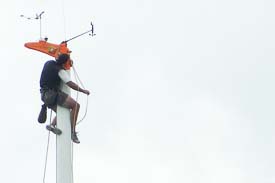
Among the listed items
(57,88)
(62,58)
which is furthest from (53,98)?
(62,58)

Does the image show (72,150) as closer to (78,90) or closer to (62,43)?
(78,90)

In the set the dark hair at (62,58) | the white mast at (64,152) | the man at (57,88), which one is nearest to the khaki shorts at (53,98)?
the man at (57,88)

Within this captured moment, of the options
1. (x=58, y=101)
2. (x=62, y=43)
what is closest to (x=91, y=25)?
(x=62, y=43)

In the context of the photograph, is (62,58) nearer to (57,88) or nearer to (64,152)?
(57,88)

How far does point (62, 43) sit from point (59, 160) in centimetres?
334

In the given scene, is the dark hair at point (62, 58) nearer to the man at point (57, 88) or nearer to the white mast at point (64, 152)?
the man at point (57, 88)

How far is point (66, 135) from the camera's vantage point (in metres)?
16.5

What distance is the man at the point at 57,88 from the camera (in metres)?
17.2

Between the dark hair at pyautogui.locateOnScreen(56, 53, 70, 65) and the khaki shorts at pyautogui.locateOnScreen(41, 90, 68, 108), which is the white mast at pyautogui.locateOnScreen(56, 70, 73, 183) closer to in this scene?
the khaki shorts at pyautogui.locateOnScreen(41, 90, 68, 108)

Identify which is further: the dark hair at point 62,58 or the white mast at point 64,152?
the dark hair at point 62,58

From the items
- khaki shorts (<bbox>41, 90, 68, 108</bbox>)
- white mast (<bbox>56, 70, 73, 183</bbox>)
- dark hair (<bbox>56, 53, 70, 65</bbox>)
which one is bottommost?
white mast (<bbox>56, 70, 73, 183</bbox>)

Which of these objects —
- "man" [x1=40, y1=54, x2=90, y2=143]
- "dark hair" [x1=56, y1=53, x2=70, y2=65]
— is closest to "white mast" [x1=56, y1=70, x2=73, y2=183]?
"man" [x1=40, y1=54, x2=90, y2=143]

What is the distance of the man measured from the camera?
17234 mm

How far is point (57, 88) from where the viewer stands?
58.5 feet
